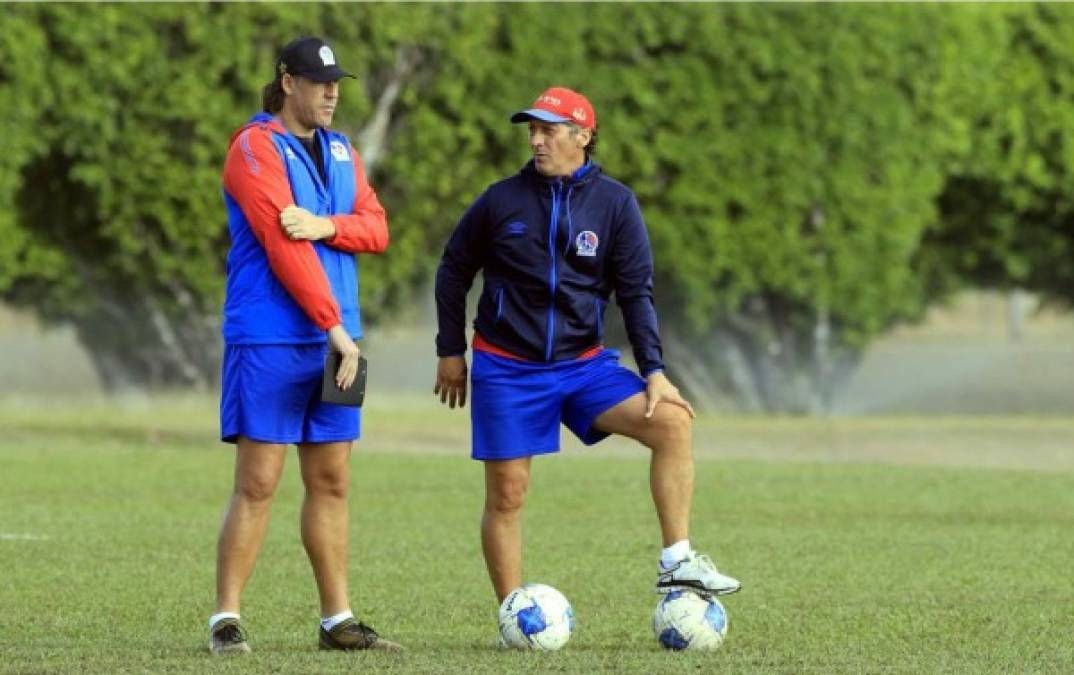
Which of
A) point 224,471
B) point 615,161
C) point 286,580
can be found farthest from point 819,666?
point 615,161

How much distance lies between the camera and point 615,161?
88.4 feet

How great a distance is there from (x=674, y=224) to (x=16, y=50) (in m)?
8.29

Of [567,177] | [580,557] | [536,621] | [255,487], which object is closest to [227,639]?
[255,487]

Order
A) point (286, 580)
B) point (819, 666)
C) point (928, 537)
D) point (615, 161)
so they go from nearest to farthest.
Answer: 1. point (819, 666)
2. point (286, 580)
3. point (928, 537)
4. point (615, 161)

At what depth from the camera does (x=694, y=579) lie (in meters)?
7.96

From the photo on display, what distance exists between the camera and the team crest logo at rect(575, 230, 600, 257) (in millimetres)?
8203

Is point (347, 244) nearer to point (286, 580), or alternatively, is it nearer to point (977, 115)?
point (286, 580)

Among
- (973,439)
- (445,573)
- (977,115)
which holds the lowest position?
(973,439)

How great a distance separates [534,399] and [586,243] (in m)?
0.61

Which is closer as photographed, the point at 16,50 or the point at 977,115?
the point at 16,50

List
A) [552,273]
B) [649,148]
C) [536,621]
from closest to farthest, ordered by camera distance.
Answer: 1. [536,621]
2. [552,273]
3. [649,148]

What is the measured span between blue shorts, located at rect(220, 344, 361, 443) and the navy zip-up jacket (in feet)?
2.18

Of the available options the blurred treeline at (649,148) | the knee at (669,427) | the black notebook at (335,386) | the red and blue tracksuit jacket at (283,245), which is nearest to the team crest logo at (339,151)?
the red and blue tracksuit jacket at (283,245)

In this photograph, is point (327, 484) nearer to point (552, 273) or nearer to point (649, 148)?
point (552, 273)
